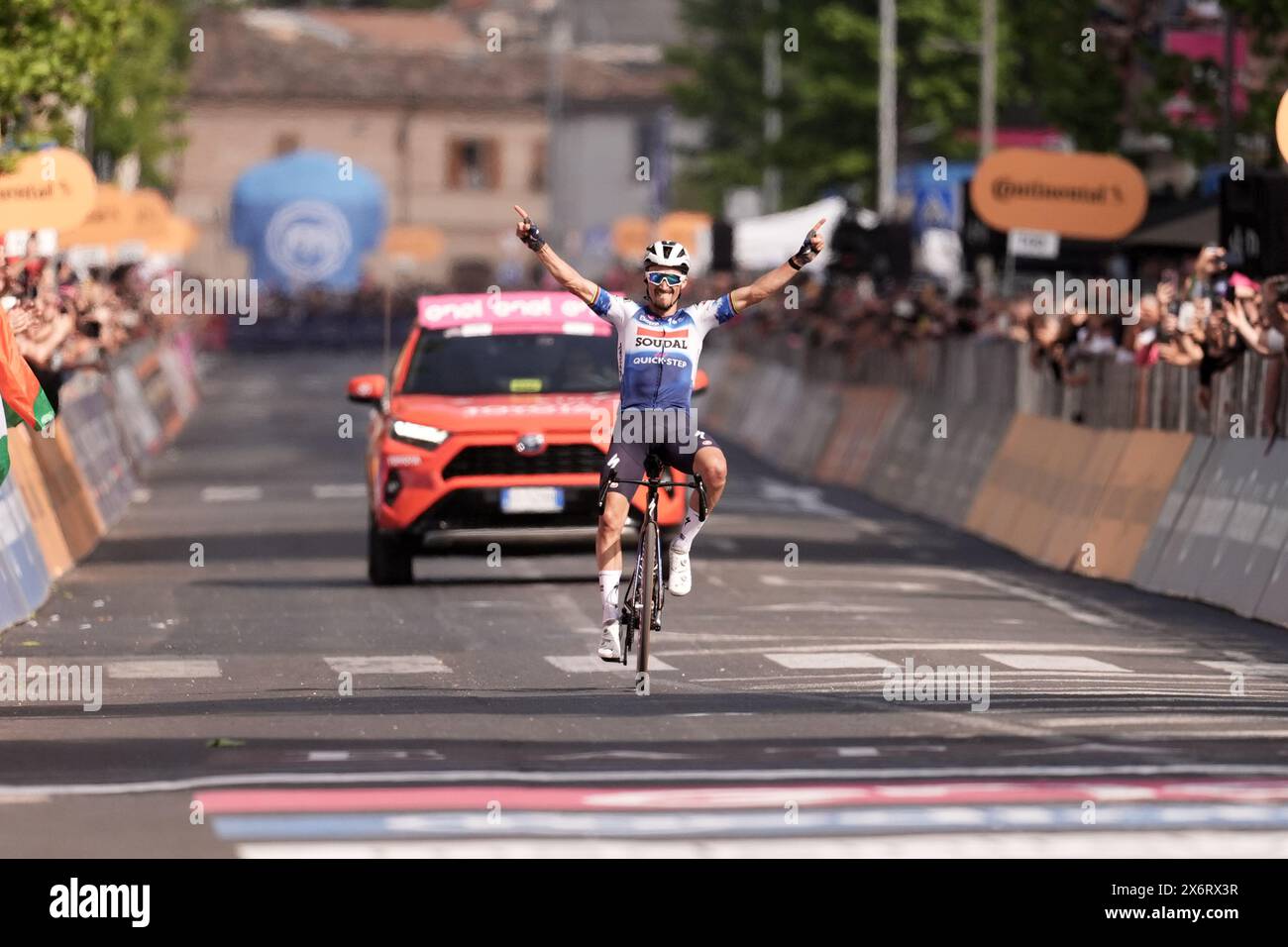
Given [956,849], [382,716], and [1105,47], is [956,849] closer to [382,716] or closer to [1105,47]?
[382,716]

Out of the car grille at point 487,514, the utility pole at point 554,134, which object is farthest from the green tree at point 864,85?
the utility pole at point 554,134

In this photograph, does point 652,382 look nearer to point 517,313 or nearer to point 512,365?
point 512,365

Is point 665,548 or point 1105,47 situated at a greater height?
point 1105,47

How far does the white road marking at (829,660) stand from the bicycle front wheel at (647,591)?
139 centimetres

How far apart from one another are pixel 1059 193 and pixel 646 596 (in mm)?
16423

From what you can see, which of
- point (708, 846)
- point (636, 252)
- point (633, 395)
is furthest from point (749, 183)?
point (708, 846)

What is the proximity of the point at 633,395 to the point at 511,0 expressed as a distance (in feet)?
456

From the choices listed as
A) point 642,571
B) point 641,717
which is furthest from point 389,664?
point 641,717

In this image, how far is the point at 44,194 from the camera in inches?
1105

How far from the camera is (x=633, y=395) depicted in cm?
1603

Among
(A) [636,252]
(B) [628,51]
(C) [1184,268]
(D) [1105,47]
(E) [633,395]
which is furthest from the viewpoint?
(B) [628,51]

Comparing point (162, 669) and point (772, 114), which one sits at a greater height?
point (772, 114)

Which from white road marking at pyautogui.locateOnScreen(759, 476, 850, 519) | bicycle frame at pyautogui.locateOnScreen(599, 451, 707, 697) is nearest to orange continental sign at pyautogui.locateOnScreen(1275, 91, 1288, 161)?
bicycle frame at pyautogui.locateOnScreen(599, 451, 707, 697)

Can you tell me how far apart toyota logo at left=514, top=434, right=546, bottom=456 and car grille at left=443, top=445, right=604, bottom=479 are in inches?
1.0
